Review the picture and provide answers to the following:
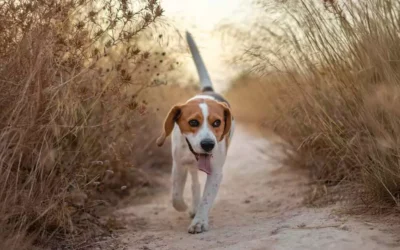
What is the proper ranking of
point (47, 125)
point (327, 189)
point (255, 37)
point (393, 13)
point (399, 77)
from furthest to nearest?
point (255, 37), point (327, 189), point (393, 13), point (399, 77), point (47, 125)

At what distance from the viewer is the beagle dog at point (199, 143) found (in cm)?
426

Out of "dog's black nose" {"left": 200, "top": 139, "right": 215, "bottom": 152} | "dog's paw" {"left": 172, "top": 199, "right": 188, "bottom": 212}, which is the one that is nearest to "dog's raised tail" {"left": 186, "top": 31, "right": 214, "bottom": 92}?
"dog's paw" {"left": 172, "top": 199, "right": 188, "bottom": 212}

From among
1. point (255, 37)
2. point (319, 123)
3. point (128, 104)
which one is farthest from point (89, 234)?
point (255, 37)

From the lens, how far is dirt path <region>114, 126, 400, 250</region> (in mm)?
3348

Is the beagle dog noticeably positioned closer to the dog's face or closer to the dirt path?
the dog's face

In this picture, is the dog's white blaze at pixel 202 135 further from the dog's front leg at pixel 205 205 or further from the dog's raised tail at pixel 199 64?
the dog's raised tail at pixel 199 64

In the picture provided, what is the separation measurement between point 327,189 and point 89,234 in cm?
187

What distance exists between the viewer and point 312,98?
4562 mm

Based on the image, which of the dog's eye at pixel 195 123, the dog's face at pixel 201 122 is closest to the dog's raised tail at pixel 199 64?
the dog's face at pixel 201 122

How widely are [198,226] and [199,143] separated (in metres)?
0.55

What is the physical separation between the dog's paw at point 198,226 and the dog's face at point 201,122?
46cm

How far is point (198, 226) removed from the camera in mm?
4215

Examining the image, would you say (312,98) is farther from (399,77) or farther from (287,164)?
(287,164)

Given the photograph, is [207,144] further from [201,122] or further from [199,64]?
[199,64]
